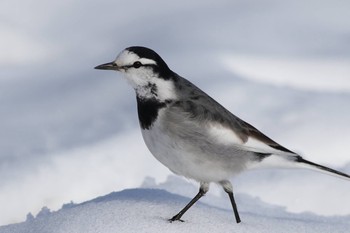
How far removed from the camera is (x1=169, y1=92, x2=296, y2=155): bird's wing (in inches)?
305

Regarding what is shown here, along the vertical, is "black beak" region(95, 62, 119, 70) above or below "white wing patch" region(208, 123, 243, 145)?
above

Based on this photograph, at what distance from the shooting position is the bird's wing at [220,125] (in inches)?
305

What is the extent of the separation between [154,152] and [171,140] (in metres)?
0.21

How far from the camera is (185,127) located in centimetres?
772

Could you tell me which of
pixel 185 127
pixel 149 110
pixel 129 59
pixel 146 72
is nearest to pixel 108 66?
pixel 129 59

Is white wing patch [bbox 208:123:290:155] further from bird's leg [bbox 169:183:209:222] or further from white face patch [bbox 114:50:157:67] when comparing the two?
white face patch [bbox 114:50:157:67]

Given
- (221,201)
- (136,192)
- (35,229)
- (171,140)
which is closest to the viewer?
(171,140)

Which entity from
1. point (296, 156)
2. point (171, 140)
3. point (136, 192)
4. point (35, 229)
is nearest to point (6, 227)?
point (35, 229)

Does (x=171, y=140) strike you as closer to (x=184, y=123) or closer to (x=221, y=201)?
(x=184, y=123)

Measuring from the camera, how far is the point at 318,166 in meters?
8.08

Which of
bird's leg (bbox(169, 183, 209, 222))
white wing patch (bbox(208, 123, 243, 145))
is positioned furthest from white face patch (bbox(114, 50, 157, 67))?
bird's leg (bbox(169, 183, 209, 222))

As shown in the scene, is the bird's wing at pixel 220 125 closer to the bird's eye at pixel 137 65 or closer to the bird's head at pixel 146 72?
the bird's head at pixel 146 72

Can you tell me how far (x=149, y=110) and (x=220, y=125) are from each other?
570 millimetres

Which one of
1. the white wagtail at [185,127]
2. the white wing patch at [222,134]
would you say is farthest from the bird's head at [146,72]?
the white wing patch at [222,134]
